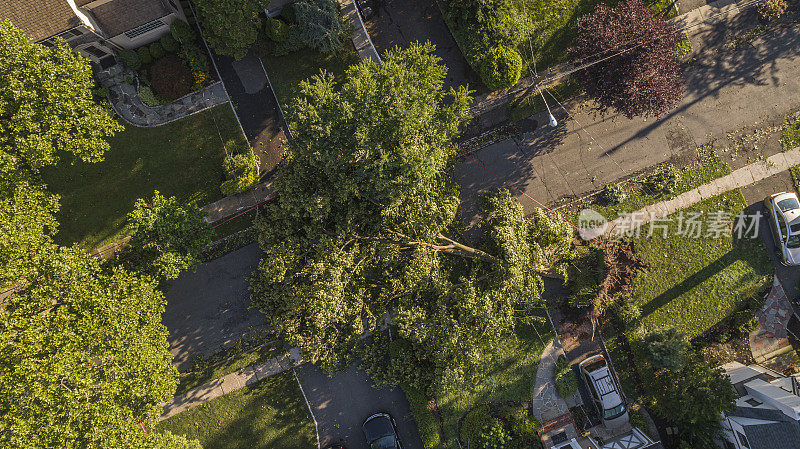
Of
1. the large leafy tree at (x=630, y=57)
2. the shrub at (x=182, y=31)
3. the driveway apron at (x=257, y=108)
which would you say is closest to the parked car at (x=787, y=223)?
the large leafy tree at (x=630, y=57)

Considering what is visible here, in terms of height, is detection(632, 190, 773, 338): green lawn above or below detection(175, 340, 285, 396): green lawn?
below

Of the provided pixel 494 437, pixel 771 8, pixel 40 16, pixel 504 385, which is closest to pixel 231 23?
pixel 40 16

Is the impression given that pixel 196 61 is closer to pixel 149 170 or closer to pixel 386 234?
pixel 149 170

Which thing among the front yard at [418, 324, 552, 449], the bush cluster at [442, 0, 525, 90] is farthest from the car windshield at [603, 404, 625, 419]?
the bush cluster at [442, 0, 525, 90]

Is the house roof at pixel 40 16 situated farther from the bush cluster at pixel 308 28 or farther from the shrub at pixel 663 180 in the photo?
the shrub at pixel 663 180

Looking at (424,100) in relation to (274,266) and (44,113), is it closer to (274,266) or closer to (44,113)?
(274,266)

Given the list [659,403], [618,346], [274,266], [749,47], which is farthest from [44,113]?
[749,47]

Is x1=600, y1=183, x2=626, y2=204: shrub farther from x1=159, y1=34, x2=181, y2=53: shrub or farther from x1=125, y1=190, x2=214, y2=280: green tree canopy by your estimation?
x1=159, y1=34, x2=181, y2=53: shrub
